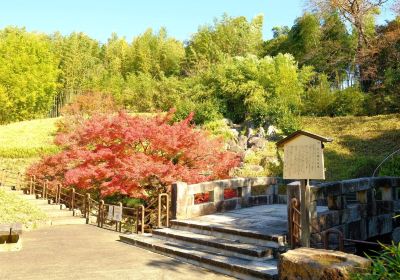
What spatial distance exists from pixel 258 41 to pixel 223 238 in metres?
34.4

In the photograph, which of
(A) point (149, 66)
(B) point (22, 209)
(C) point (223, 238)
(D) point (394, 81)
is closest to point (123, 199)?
(B) point (22, 209)

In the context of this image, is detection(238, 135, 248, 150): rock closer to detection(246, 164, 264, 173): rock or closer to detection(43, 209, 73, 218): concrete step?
detection(246, 164, 264, 173): rock

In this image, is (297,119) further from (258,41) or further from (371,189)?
(258,41)

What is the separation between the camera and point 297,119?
25.0 metres

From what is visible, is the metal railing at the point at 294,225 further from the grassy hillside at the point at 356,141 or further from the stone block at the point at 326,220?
the grassy hillside at the point at 356,141

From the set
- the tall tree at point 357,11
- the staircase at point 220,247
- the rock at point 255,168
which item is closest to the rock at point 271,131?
the rock at point 255,168

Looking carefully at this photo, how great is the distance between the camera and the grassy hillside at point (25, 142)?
26703mm

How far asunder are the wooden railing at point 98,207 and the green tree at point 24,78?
13.8 meters

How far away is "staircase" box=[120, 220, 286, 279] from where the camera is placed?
24.5 feet

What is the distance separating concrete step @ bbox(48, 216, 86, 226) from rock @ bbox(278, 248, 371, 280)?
10589mm

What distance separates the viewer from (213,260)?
7.97 metres

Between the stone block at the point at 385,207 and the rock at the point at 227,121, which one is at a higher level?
the rock at the point at 227,121

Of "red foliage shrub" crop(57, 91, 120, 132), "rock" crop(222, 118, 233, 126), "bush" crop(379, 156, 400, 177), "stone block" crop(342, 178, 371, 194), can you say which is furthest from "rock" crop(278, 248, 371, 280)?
"red foliage shrub" crop(57, 91, 120, 132)

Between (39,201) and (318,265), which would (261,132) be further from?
(318,265)
